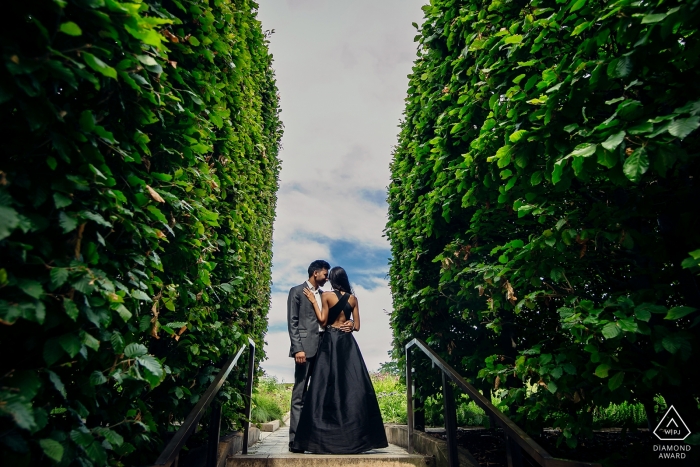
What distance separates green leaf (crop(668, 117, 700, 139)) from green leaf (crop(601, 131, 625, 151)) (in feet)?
0.53

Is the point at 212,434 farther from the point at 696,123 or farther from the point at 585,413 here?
the point at 696,123

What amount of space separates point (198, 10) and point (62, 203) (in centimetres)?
156

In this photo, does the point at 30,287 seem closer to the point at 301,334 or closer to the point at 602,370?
the point at 602,370

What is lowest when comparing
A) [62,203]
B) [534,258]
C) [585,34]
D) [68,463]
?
[68,463]

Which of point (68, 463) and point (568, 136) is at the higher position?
point (568, 136)

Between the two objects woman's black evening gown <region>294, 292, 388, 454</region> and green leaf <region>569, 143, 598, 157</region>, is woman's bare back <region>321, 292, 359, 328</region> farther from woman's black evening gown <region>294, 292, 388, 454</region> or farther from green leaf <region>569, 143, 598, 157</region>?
green leaf <region>569, 143, 598, 157</region>

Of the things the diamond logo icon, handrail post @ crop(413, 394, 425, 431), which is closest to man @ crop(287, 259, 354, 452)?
handrail post @ crop(413, 394, 425, 431)

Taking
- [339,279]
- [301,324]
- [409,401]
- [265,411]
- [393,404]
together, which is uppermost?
[339,279]

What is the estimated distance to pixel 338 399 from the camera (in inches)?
188

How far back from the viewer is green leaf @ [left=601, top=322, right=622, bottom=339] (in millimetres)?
2059

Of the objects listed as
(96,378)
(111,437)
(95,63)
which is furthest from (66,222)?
(111,437)

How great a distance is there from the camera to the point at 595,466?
1.92 m

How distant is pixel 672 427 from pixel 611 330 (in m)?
1.04

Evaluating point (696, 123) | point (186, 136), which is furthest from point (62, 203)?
point (696, 123)
